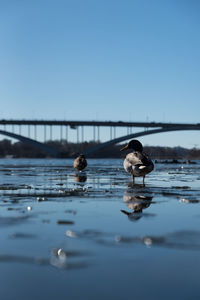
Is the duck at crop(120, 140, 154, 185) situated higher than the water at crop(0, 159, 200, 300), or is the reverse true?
the duck at crop(120, 140, 154, 185)

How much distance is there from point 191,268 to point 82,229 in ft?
4.64

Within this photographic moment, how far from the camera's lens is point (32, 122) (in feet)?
271

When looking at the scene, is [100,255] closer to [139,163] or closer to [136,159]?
[139,163]

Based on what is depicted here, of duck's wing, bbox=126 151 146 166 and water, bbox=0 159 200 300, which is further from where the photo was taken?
duck's wing, bbox=126 151 146 166

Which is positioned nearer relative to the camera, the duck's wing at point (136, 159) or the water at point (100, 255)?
the water at point (100, 255)

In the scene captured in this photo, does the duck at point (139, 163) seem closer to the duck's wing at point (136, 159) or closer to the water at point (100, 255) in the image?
the duck's wing at point (136, 159)

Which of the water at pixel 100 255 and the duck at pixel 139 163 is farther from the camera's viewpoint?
the duck at pixel 139 163

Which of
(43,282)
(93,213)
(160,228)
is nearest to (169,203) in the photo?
(93,213)

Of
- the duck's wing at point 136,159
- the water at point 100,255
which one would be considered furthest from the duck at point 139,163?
the water at point 100,255

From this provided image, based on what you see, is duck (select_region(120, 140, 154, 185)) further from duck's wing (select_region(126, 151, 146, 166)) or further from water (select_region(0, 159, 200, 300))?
water (select_region(0, 159, 200, 300))

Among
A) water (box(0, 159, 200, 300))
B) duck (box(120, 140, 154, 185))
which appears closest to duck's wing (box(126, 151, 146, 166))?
duck (box(120, 140, 154, 185))

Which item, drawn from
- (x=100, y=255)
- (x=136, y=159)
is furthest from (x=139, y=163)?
(x=100, y=255)

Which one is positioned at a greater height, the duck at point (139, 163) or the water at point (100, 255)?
the duck at point (139, 163)

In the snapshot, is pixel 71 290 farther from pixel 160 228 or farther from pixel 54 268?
pixel 160 228
